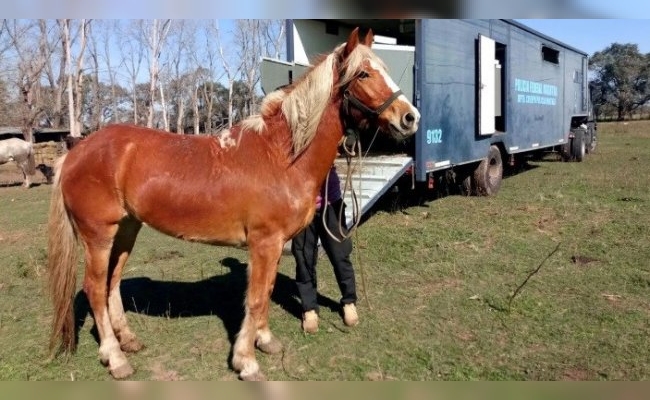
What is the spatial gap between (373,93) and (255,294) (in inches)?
56.7

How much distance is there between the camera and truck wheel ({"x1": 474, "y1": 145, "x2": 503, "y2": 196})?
9.11 metres

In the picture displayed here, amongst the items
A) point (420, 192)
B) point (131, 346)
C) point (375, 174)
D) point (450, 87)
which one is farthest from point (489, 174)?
point (131, 346)

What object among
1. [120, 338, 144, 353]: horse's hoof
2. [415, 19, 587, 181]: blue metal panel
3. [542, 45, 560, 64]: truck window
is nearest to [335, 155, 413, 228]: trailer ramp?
Answer: [415, 19, 587, 181]: blue metal panel

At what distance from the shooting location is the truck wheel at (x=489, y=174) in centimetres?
911

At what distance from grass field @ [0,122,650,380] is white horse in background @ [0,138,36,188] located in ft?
28.3

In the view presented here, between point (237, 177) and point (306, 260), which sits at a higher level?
point (237, 177)

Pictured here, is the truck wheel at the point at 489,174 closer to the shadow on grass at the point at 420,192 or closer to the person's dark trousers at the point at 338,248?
the shadow on grass at the point at 420,192

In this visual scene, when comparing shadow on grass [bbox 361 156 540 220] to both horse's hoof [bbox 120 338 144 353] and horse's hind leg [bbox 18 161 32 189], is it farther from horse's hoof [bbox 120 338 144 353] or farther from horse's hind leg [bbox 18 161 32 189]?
horse's hind leg [bbox 18 161 32 189]

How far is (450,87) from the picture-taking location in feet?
24.9

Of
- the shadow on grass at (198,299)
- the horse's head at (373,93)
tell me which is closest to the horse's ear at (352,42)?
the horse's head at (373,93)

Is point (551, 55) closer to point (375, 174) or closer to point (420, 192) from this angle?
point (420, 192)

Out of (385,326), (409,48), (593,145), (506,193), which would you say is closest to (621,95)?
(593,145)

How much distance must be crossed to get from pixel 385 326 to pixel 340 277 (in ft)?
1.67

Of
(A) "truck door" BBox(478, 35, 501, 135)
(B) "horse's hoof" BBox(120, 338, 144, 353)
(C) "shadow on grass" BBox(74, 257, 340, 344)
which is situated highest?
(A) "truck door" BBox(478, 35, 501, 135)
